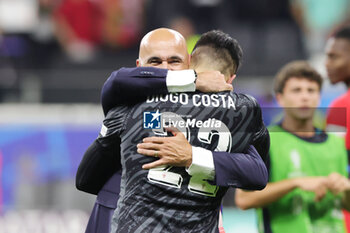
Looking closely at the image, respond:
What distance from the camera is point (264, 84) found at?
9.62m

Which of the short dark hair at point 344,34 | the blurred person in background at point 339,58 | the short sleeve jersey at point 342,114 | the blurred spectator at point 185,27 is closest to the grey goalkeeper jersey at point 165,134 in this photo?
the short sleeve jersey at point 342,114

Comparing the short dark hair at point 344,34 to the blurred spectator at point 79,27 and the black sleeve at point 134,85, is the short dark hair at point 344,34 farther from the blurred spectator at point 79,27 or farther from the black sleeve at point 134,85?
the blurred spectator at point 79,27

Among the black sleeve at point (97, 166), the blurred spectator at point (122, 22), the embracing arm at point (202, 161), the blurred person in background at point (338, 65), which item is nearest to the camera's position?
the embracing arm at point (202, 161)

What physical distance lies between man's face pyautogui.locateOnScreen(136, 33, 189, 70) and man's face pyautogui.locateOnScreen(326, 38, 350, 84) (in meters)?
2.34

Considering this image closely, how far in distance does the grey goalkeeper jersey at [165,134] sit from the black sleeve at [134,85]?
43 millimetres

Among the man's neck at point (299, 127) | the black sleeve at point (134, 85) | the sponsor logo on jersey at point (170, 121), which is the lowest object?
the man's neck at point (299, 127)

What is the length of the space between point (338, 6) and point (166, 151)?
945 cm

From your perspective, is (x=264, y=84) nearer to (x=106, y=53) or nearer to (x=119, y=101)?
(x=106, y=53)

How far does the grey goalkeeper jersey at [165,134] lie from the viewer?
10.2 ft

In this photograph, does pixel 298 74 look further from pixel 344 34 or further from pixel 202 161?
pixel 202 161

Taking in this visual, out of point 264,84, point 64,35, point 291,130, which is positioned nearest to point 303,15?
point 264,84

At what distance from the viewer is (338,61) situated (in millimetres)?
5484

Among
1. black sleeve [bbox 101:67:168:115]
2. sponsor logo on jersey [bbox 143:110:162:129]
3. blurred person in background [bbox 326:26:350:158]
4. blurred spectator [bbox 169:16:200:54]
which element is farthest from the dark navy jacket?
blurred spectator [bbox 169:16:200:54]

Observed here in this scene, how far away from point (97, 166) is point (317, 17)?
9239 mm
